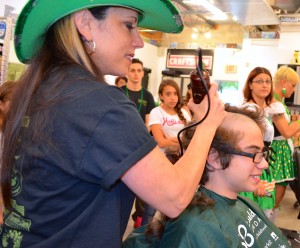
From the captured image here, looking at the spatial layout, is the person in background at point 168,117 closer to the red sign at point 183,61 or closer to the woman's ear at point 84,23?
the woman's ear at point 84,23

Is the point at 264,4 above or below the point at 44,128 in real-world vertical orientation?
above

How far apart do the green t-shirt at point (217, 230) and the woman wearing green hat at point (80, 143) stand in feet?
1.07

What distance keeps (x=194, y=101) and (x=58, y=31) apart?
392mm

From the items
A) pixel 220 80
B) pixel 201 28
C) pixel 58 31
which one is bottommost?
pixel 220 80

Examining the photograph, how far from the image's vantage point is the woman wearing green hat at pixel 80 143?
77cm

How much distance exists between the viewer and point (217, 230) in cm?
121

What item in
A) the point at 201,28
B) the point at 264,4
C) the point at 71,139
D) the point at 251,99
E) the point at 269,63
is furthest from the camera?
the point at 201,28

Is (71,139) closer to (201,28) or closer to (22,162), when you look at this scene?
(22,162)

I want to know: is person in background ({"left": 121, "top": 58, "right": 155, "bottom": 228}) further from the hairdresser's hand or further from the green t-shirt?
the hairdresser's hand

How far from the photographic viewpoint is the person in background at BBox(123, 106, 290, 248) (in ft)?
3.91

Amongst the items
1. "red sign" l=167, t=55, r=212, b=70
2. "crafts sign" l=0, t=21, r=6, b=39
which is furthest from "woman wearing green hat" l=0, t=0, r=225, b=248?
"red sign" l=167, t=55, r=212, b=70

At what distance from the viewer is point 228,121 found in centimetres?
139

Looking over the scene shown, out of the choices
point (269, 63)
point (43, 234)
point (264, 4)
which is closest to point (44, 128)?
point (43, 234)

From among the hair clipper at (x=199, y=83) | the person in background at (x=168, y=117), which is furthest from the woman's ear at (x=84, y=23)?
the person in background at (x=168, y=117)
